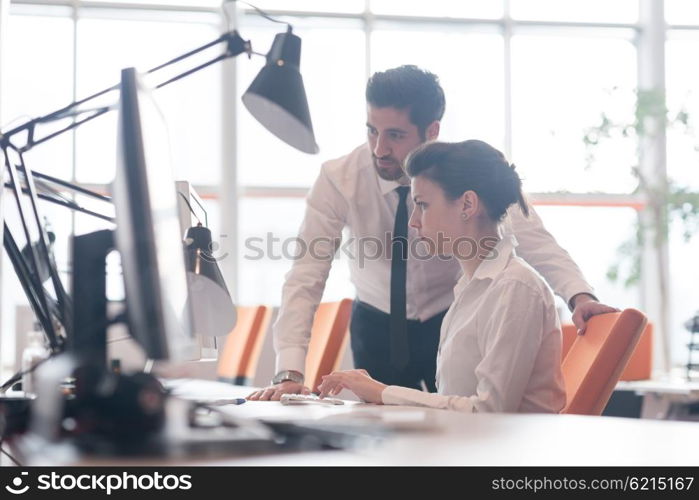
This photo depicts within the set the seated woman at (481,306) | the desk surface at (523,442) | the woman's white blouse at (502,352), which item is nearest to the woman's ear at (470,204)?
the seated woman at (481,306)

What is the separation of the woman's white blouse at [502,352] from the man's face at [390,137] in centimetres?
55

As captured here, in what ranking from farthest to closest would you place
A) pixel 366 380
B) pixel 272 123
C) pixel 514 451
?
pixel 272 123, pixel 366 380, pixel 514 451

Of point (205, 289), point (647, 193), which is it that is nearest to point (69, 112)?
point (205, 289)

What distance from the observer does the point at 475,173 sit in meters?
1.90

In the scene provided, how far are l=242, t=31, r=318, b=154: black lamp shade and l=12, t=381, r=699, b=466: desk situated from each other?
658mm

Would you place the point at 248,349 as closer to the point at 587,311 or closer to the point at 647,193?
the point at 587,311

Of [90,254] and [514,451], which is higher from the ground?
[90,254]

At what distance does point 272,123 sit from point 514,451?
115 centimetres

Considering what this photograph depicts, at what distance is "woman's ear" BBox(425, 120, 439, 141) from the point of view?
2.29m

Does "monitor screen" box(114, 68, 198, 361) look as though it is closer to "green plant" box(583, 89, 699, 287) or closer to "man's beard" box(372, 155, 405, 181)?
"man's beard" box(372, 155, 405, 181)

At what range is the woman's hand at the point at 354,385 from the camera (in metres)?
1.63
